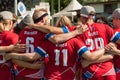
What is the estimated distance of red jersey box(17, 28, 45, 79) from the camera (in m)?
5.62

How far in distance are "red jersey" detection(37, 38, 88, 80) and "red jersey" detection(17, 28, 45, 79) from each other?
21 cm

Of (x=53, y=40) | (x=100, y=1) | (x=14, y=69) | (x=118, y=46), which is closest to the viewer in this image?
(x=53, y=40)

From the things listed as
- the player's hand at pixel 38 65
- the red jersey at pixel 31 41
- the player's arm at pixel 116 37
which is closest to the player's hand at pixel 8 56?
the red jersey at pixel 31 41

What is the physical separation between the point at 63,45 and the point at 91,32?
0.54m

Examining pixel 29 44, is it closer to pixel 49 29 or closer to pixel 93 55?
pixel 49 29

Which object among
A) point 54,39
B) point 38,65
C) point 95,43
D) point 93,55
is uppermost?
point 54,39

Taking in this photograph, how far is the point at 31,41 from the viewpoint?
18.7 feet

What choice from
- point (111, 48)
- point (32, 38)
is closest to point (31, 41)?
point (32, 38)

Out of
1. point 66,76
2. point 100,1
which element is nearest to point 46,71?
point 66,76

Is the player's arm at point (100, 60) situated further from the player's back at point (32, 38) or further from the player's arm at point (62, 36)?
Answer: the player's back at point (32, 38)

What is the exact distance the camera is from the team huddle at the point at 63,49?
5.35m

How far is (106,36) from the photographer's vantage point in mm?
5617

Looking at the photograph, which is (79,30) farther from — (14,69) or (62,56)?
(14,69)

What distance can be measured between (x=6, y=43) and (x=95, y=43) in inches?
56.1
